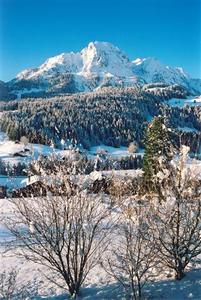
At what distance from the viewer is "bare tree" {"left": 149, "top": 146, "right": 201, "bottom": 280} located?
52.7 feet

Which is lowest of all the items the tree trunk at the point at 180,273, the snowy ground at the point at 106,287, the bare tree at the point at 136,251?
the snowy ground at the point at 106,287

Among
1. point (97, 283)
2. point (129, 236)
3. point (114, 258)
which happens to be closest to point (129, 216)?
point (129, 236)

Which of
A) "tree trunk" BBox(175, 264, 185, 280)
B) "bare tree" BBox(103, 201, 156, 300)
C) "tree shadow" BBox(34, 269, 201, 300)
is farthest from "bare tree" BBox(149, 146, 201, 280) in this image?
"tree shadow" BBox(34, 269, 201, 300)

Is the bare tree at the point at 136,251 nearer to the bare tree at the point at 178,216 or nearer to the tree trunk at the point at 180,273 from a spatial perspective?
the bare tree at the point at 178,216

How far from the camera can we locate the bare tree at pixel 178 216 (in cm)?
1606

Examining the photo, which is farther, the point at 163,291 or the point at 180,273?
the point at 180,273

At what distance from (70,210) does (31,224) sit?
158cm

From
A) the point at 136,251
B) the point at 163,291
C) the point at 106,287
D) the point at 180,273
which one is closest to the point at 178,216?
the point at 136,251

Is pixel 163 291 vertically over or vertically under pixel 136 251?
under

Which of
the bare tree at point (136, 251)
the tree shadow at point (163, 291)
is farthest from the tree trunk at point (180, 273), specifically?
the bare tree at point (136, 251)

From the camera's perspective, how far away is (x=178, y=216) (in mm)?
16219

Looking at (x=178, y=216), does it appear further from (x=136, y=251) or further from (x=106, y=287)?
(x=106, y=287)

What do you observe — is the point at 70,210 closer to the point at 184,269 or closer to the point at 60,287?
the point at 60,287

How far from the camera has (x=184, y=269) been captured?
713 inches
